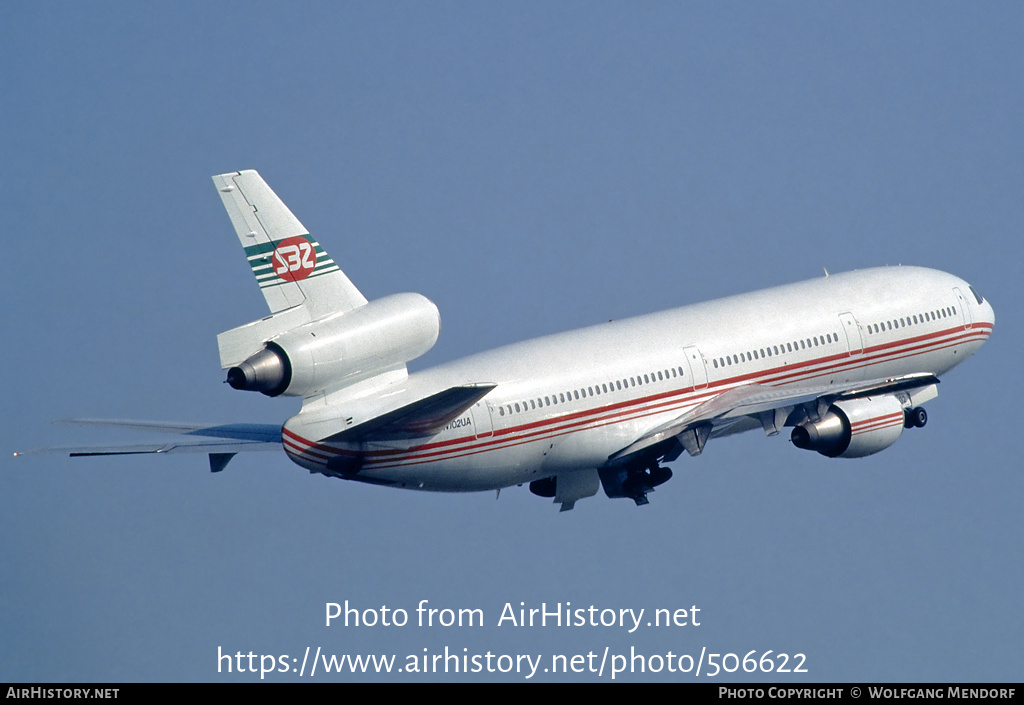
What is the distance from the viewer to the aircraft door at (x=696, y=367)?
165 feet

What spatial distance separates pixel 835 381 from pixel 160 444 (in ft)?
68.1

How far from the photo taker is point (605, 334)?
49.5m

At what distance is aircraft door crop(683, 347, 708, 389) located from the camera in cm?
5034

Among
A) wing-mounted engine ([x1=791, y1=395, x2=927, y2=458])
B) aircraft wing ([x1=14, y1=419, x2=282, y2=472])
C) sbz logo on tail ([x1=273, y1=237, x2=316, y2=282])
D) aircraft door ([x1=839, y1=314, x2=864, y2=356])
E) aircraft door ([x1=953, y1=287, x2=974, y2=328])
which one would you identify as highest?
aircraft door ([x1=953, y1=287, x2=974, y2=328])

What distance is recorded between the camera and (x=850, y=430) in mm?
50219

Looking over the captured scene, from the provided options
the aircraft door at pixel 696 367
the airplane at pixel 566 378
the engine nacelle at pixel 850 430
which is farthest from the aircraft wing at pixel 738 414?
the aircraft door at pixel 696 367

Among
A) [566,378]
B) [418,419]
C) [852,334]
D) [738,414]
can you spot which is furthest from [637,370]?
[852,334]

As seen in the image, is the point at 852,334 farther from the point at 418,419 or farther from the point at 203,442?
the point at 203,442

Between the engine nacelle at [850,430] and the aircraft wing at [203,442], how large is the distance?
50.1 feet

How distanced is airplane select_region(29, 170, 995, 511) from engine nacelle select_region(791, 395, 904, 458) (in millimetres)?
48

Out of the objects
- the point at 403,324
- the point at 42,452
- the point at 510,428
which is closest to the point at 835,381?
the point at 510,428

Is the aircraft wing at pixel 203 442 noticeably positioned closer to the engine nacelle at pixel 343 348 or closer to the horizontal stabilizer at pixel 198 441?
the horizontal stabilizer at pixel 198 441

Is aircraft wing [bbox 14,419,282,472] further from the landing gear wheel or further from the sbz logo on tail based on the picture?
the landing gear wheel

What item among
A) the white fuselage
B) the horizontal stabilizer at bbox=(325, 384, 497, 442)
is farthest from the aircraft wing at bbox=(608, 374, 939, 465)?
the horizontal stabilizer at bbox=(325, 384, 497, 442)
